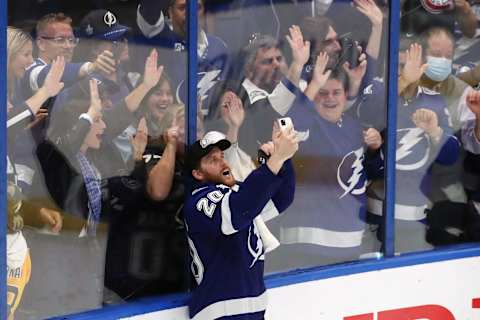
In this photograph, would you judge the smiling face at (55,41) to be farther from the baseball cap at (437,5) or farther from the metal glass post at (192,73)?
the baseball cap at (437,5)

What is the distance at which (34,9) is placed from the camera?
3.40m

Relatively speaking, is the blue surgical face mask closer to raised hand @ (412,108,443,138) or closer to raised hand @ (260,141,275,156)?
raised hand @ (412,108,443,138)

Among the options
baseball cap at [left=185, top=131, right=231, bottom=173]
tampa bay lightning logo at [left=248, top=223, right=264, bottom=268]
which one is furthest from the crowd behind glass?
tampa bay lightning logo at [left=248, top=223, right=264, bottom=268]

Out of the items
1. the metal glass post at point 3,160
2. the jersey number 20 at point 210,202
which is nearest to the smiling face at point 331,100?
the jersey number 20 at point 210,202

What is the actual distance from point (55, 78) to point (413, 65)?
1895 mm

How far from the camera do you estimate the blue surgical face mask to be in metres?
4.70

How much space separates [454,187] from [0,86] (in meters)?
2.57

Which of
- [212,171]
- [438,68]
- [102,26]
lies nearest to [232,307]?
[212,171]

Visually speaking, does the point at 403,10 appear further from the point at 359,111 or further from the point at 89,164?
the point at 89,164

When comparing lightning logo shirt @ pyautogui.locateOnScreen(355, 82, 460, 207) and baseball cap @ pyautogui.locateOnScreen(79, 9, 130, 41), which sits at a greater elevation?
baseball cap @ pyautogui.locateOnScreen(79, 9, 130, 41)

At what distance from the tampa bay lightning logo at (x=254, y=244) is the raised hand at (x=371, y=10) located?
4.10ft

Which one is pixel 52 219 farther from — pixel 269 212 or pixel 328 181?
pixel 328 181

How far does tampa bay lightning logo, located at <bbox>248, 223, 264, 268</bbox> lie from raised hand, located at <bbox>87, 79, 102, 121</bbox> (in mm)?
723

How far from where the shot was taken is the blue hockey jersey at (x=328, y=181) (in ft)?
14.2
